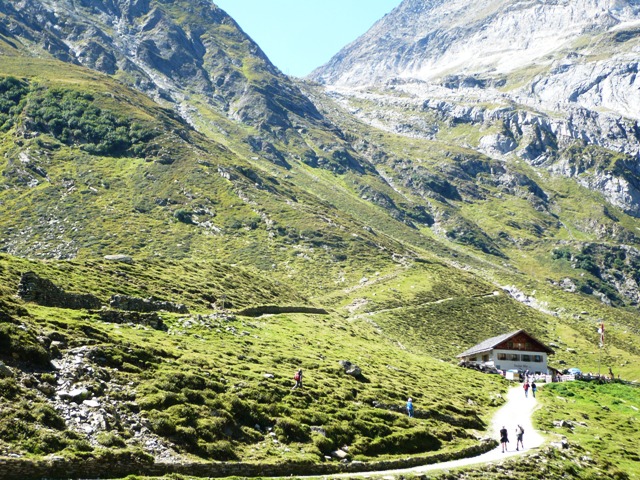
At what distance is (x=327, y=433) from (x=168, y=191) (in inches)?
5979

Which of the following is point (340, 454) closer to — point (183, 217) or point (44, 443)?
point (44, 443)

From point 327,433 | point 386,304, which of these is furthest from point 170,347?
point 386,304

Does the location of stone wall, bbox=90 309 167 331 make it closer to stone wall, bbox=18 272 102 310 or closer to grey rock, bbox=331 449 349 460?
stone wall, bbox=18 272 102 310

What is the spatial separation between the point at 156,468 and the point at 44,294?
25253 mm

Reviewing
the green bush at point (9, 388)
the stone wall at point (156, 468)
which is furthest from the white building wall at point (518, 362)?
the green bush at point (9, 388)

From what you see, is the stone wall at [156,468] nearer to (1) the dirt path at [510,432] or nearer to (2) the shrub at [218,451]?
(1) the dirt path at [510,432]

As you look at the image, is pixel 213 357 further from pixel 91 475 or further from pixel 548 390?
pixel 548 390

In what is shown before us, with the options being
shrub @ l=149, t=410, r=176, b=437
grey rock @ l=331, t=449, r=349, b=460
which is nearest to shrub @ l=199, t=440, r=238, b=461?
shrub @ l=149, t=410, r=176, b=437

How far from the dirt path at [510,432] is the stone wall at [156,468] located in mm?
667

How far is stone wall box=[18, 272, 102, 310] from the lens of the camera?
45947mm

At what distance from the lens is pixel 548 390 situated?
7488 centimetres

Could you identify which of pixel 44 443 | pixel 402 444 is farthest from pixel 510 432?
pixel 44 443

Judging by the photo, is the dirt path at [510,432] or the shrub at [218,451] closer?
the shrub at [218,451]

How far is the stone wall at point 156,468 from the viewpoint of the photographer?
75.1 feet
